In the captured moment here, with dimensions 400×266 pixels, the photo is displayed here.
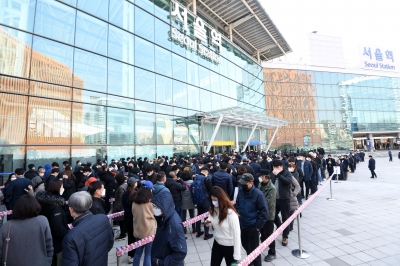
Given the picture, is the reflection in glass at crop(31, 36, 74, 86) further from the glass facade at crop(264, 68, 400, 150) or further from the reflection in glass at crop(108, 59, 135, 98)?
the glass facade at crop(264, 68, 400, 150)

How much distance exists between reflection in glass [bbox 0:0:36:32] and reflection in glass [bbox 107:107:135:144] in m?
5.84

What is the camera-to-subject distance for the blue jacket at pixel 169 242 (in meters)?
2.36

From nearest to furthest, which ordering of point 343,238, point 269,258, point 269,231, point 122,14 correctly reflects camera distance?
point 269,258 → point 269,231 → point 343,238 → point 122,14

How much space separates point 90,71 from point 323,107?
38.9m

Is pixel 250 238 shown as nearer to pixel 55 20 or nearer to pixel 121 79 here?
pixel 121 79

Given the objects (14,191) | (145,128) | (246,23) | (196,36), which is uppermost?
(246,23)

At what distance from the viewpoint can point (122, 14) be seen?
49.8 ft

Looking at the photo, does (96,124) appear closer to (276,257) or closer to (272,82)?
(276,257)

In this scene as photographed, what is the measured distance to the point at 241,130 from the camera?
27578 mm

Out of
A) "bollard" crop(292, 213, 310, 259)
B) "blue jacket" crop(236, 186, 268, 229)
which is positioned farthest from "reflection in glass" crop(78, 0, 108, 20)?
"bollard" crop(292, 213, 310, 259)

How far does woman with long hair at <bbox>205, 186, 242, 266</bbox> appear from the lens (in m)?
2.69

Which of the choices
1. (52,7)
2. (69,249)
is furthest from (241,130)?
(69,249)

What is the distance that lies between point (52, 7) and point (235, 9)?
19974 mm

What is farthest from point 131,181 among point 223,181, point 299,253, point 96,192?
point 299,253
